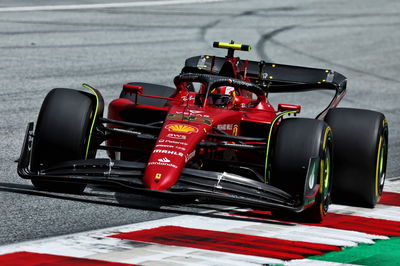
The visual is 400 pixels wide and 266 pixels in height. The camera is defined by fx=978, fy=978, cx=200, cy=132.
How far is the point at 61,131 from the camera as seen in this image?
803 cm

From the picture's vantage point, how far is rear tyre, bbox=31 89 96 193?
8023 millimetres

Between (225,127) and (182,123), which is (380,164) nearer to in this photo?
(225,127)

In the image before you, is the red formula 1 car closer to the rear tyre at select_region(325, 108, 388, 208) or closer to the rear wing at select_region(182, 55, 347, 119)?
the rear tyre at select_region(325, 108, 388, 208)

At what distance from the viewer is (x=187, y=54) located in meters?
19.6

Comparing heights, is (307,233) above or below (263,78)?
below

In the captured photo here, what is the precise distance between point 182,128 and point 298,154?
982 millimetres

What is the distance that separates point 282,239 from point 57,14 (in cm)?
1674

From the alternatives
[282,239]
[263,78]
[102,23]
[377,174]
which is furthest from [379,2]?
[282,239]

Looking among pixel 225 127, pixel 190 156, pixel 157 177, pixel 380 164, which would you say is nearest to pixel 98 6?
pixel 380 164

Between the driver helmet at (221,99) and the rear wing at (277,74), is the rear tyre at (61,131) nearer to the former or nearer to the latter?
the driver helmet at (221,99)

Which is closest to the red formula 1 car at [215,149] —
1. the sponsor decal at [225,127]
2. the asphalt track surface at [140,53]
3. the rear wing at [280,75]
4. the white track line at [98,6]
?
the sponsor decal at [225,127]

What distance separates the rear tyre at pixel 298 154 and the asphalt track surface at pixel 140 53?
38.6 inches

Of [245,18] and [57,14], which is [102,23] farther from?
[245,18]

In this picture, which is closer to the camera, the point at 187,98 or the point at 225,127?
the point at 225,127
